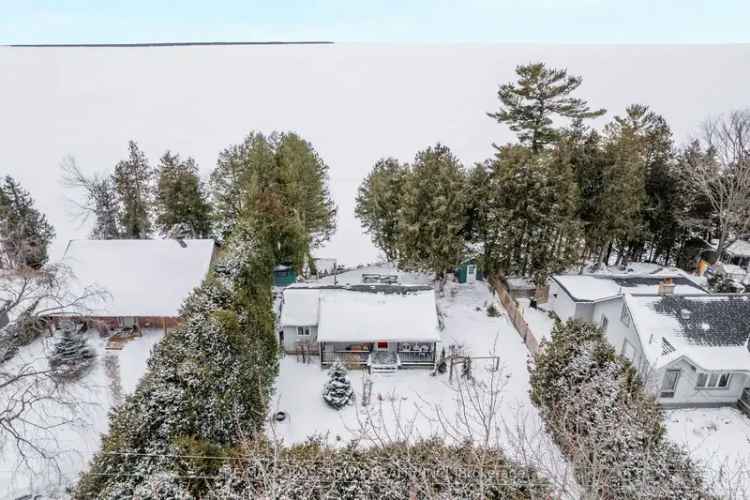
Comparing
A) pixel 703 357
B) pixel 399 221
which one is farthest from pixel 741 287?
pixel 399 221

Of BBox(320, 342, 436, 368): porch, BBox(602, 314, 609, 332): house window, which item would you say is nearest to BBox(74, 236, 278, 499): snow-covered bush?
BBox(320, 342, 436, 368): porch

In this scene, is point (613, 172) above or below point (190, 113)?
below

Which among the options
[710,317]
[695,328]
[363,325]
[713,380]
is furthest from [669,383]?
[363,325]

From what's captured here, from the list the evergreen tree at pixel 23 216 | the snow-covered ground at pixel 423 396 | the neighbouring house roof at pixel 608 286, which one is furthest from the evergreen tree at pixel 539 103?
the evergreen tree at pixel 23 216

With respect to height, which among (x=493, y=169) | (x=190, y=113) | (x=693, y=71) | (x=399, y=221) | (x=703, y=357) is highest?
(x=693, y=71)

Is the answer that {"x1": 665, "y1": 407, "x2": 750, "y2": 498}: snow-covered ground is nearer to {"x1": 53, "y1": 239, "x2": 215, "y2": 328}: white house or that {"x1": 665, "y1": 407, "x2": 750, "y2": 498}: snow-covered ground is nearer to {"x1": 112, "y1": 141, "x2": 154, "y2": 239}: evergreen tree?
{"x1": 53, "y1": 239, "x2": 215, "y2": 328}: white house

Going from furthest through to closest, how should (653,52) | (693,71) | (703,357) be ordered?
1. (653,52)
2. (693,71)
3. (703,357)

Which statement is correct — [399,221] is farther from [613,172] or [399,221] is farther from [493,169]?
[613,172]

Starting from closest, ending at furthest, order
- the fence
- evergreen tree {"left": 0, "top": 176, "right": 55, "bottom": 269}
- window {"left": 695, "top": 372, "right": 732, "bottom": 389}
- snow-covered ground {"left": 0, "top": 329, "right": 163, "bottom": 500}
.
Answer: snow-covered ground {"left": 0, "top": 329, "right": 163, "bottom": 500}, window {"left": 695, "top": 372, "right": 732, "bottom": 389}, the fence, evergreen tree {"left": 0, "top": 176, "right": 55, "bottom": 269}
